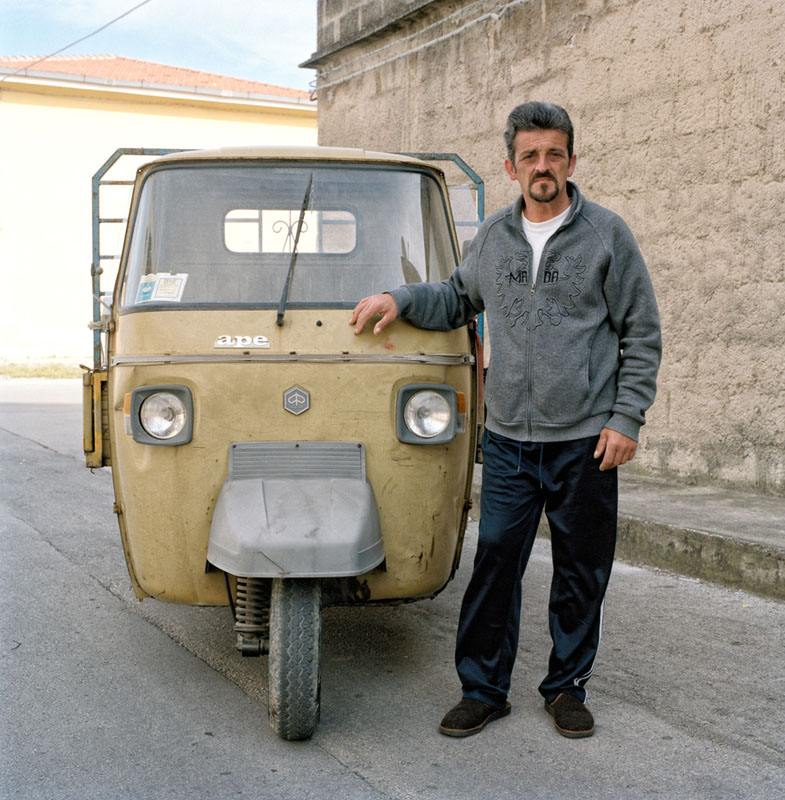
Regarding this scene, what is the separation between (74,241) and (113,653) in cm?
2321

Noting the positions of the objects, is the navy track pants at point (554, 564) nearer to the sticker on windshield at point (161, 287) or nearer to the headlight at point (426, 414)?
the headlight at point (426, 414)

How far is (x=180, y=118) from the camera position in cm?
2756

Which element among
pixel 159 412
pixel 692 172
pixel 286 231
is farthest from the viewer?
pixel 692 172

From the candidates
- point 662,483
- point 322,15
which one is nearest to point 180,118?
point 322,15

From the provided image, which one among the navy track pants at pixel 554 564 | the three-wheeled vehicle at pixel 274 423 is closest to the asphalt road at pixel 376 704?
the navy track pants at pixel 554 564

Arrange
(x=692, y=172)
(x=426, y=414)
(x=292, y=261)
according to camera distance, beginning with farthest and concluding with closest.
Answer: (x=692, y=172)
(x=292, y=261)
(x=426, y=414)

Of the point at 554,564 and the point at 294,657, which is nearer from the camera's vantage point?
the point at 294,657

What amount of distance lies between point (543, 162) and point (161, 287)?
1.46 metres

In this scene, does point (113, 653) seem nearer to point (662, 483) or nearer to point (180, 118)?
point (662, 483)

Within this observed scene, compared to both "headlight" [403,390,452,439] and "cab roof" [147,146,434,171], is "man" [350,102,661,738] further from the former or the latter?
"cab roof" [147,146,434,171]

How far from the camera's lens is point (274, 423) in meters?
3.73

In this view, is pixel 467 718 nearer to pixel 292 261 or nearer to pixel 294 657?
pixel 294 657

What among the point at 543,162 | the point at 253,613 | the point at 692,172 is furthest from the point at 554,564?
the point at 692,172

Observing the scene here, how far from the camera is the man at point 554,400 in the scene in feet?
11.5
